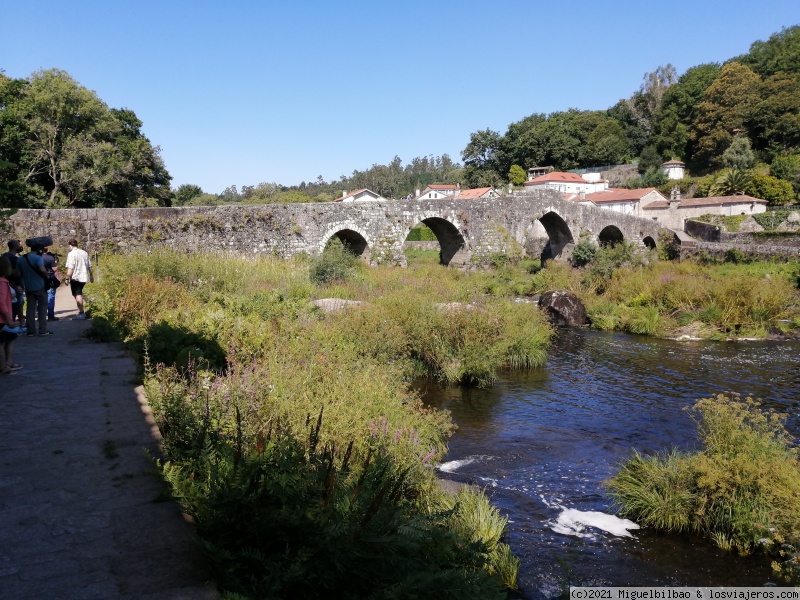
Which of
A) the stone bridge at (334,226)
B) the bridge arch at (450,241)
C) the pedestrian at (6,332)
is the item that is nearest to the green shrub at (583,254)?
the stone bridge at (334,226)

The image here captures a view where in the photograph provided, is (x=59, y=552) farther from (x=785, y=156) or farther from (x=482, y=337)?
(x=785, y=156)

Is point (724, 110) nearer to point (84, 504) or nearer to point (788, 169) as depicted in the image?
point (788, 169)

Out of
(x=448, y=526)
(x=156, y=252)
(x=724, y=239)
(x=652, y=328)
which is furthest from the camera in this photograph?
(x=724, y=239)

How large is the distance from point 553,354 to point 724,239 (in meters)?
28.3

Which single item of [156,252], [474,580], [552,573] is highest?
[156,252]

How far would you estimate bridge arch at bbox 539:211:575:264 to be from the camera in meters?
30.8

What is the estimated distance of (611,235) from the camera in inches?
1463

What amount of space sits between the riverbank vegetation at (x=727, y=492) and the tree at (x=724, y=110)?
61.7 m

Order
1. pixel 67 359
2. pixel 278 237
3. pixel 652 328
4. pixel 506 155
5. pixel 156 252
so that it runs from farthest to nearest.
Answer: pixel 506 155 < pixel 278 237 < pixel 652 328 < pixel 156 252 < pixel 67 359

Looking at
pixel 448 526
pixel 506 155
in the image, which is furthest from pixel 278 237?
pixel 506 155

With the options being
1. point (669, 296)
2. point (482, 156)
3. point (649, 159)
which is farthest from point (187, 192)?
point (669, 296)

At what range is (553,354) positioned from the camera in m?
14.5

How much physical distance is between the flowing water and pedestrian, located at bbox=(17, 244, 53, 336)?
20.1 feet

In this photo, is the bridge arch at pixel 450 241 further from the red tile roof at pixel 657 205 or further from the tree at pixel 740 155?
the tree at pixel 740 155
